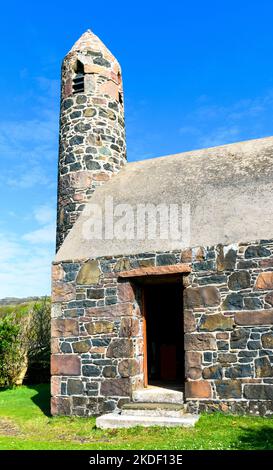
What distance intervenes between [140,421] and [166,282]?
300cm

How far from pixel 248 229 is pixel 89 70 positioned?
6.75 metres

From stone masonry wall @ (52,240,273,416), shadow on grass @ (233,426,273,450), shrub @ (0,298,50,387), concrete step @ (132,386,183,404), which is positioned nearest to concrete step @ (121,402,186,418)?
concrete step @ (132,386,183,404)

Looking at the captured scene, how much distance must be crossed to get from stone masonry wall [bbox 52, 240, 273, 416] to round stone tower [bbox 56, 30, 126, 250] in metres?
2.48

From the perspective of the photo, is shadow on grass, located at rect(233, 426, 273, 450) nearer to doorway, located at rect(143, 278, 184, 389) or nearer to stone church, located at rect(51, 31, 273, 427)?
stone church, located at rect(51, 31, 273, 427)

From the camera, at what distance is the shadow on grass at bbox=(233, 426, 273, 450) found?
20.9ft

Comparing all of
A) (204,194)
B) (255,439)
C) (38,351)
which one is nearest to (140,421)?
(255,439)

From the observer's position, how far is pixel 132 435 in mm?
7695

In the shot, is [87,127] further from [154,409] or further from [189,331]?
[154,409]

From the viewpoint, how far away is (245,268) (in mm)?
8477

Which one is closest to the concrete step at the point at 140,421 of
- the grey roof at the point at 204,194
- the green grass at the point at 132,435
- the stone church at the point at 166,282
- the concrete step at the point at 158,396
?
the stone church at the point at 166,282

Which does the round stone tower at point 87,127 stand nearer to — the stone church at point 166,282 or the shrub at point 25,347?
the stone church at point 166,282

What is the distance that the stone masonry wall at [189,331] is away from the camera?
8.23 metres

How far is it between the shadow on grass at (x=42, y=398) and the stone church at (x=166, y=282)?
114 centimetres

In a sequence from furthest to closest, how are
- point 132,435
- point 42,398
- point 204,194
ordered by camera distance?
point 42,398
point 204,194
point 132,435
